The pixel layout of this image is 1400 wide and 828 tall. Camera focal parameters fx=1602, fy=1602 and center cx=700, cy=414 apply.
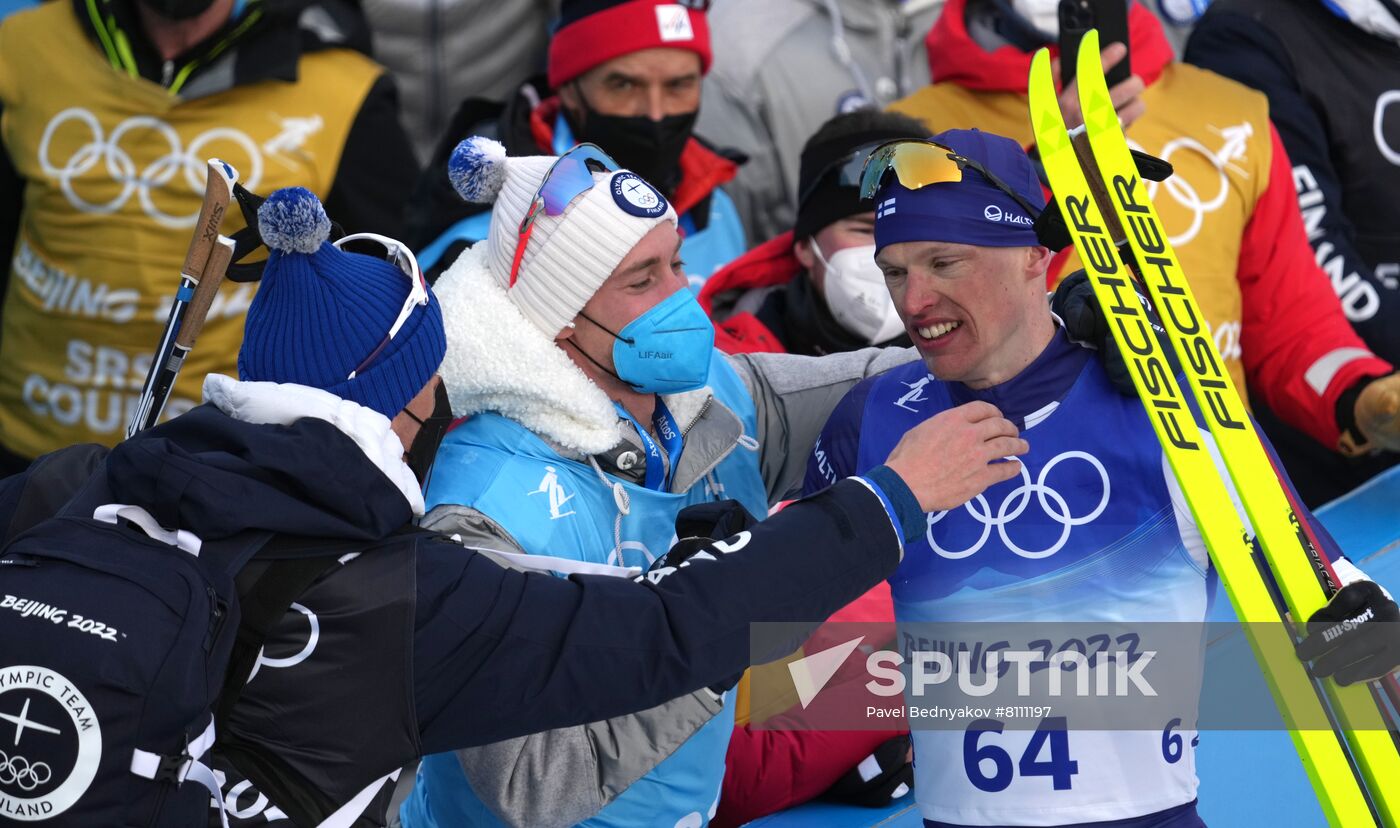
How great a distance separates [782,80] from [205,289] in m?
3.07

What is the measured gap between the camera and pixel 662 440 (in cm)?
310

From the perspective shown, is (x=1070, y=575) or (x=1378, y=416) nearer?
(x=1070, y=575)

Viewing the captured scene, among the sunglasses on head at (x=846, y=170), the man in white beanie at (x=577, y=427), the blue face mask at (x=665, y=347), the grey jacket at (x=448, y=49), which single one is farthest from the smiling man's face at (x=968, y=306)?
the grey jacket at (x=448, y=49)

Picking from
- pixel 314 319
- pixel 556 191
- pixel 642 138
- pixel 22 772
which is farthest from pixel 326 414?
pixel 642 138

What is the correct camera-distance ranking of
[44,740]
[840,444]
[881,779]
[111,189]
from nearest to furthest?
[44,740] < [840,444] < [881,779] < [111,189]

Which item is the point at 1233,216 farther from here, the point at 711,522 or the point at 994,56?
the point at 711,522

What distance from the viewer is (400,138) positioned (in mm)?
4664

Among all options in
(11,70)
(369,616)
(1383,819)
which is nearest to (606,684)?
(369,616)

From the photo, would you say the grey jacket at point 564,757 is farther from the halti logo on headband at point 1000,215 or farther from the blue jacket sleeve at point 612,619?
the halti logo on headband at point 1000,215

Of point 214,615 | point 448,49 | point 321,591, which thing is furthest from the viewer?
point 448,49

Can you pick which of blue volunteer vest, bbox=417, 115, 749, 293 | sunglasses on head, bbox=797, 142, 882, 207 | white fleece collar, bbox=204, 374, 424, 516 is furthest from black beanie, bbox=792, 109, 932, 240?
white fleece collar, bbox=204, 374, 424, 516

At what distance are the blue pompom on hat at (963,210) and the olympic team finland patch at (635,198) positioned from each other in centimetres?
41

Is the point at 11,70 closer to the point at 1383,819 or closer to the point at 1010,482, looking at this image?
the point at 1010,482

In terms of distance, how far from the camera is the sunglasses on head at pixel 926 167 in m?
2.79
